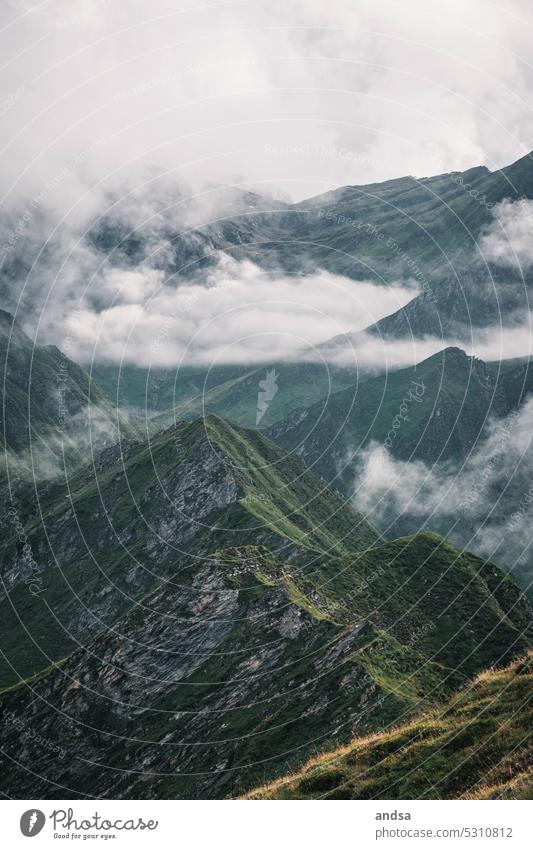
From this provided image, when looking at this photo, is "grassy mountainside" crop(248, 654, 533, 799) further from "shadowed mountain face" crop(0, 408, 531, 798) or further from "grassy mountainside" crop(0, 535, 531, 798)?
"shadowed mountain face" crop(0, 408, 531, 798)

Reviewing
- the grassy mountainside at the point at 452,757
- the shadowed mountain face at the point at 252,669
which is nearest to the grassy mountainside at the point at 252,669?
the shadowed mountain face at the point at 252,669

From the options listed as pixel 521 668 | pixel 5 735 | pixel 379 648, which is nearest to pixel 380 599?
pixel 379 648

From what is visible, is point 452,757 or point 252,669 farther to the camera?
point 252,669

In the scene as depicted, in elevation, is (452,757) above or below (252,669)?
below

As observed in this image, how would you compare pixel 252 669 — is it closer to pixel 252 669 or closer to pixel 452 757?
pixel 252 669

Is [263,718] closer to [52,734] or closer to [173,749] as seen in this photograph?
[173,749]

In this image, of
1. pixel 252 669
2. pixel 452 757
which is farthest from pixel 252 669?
pixel 452 757

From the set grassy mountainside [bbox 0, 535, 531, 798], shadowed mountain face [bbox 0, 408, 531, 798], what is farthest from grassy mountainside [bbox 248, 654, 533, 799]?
shadowed mountain face [bbox 0, 408, 531, 798]
